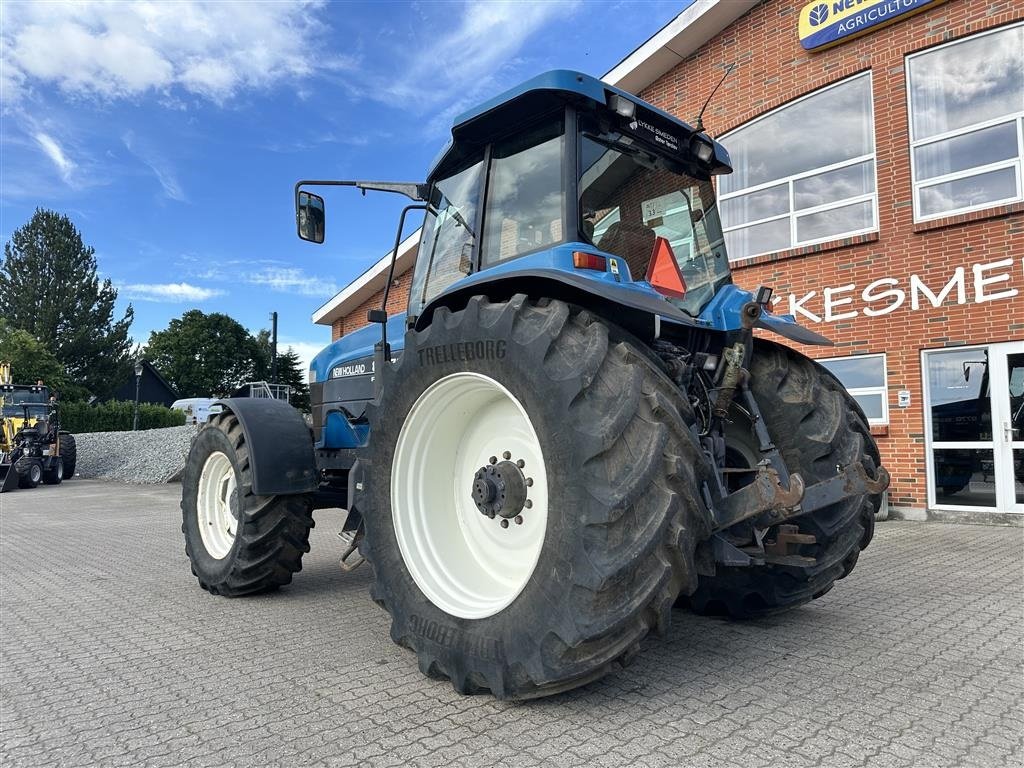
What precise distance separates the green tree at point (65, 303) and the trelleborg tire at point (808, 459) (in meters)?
48.4

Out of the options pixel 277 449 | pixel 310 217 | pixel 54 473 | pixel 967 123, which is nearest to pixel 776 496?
pixel 277 449

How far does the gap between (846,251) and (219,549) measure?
27.7 feet

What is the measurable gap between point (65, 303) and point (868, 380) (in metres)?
49.1

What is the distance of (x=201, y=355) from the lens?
56.7m

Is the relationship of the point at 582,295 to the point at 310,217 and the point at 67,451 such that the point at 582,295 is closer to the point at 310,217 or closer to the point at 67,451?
the point at 310,217

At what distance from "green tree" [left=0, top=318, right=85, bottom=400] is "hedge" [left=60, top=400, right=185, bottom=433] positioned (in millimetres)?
3053

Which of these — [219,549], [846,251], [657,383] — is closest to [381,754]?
[657,383]

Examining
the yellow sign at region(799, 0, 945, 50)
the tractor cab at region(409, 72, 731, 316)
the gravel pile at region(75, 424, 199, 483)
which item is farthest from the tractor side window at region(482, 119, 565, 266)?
the gravel pile at region(75, 424, 199, 483)

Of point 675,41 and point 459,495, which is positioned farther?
point 675,41

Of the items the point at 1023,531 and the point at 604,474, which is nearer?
the point at 604,474

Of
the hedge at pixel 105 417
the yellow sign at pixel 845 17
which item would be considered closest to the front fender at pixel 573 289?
the yellow sign at pixel 845 17

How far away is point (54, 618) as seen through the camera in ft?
14.3

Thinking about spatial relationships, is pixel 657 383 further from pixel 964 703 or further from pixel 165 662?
pixel 165 662

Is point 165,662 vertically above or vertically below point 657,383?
below
